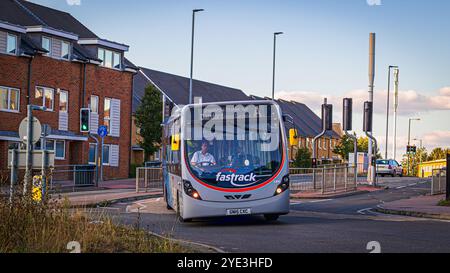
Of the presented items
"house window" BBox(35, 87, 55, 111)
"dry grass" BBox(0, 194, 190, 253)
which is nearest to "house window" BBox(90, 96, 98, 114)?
"house window" BBox(35, 87, 55, 111)

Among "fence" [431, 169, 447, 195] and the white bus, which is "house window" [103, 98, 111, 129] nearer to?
"fence" [431, 169, 447, 195]

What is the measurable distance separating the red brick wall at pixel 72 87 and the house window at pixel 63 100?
0.29 m

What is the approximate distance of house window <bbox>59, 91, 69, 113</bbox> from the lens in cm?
4752

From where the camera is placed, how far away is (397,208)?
23875mm

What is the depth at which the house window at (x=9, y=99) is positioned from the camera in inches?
1688

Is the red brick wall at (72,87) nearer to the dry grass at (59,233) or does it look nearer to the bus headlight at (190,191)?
the bus headlight at (190,191)

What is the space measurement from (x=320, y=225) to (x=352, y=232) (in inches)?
83.9

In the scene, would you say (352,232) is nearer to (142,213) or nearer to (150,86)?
(142,213)

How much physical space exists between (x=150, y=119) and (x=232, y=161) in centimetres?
4170

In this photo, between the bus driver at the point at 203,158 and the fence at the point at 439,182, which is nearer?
the bus driver at the point at 203,158

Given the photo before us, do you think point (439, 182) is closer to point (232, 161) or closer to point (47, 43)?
point (232, 161)

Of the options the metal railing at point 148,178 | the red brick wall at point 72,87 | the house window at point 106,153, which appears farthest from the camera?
the house window at point 106,153

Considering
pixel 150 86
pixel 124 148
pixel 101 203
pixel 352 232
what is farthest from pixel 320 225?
pixel 150 86

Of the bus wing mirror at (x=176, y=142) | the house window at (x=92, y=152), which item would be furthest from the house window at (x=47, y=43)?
the bus wing mirror at (x=176, y=142)
